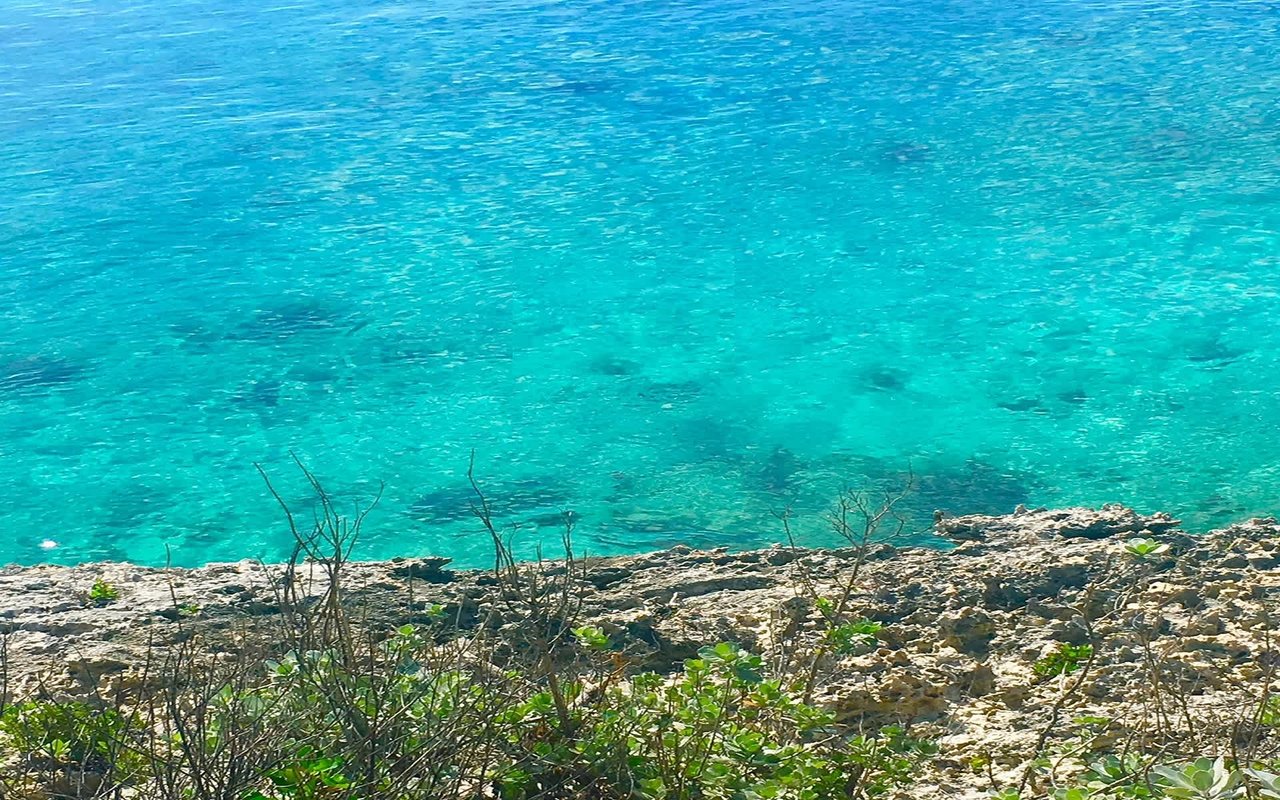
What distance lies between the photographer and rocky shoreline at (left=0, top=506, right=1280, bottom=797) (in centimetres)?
349

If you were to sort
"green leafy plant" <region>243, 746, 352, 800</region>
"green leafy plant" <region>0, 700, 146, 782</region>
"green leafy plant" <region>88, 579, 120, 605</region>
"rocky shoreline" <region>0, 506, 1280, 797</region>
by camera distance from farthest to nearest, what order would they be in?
"green leafy plant" <region>88, 579, 120, 605</region>
"rocky shoreline" <region>0, 506, 1280, 797</region>
"green leafy plant" <region>0, 700, 146, 782</region>
"green leafy plant" <region>243, 746, 352, 800</region>

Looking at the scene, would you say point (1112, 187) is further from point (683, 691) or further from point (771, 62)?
point (683, 691)

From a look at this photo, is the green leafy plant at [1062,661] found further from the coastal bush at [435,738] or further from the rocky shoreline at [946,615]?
the coastal bush at [435,738]

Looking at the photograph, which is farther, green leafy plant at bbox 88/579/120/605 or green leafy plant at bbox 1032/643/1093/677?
green leafy plant at bbox 88/579/120/605

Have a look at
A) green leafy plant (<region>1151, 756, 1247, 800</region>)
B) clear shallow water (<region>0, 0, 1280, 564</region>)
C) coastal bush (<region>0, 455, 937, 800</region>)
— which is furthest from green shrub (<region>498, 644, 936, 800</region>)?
clear shallow water (<region>0, 0, 1280, 564</region>)

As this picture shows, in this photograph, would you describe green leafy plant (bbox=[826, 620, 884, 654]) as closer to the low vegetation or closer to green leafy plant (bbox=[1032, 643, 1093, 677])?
the low vegetation

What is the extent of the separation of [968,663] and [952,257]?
5.92m

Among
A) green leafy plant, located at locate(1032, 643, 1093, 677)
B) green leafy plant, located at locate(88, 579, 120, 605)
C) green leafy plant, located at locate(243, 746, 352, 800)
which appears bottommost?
green leafy plant, located at locate(88, 579, 120, 605)

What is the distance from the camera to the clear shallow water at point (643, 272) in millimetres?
6910

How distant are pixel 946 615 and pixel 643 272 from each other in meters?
5.58

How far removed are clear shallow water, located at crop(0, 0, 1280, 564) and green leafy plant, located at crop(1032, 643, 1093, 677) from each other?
2.24 m

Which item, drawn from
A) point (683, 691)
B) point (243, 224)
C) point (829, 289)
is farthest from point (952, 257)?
point (683, 691)

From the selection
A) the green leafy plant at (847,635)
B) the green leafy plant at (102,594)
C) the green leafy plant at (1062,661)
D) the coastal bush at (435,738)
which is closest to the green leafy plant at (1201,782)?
the coastal bush at (435,738)

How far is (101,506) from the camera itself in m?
6.97
